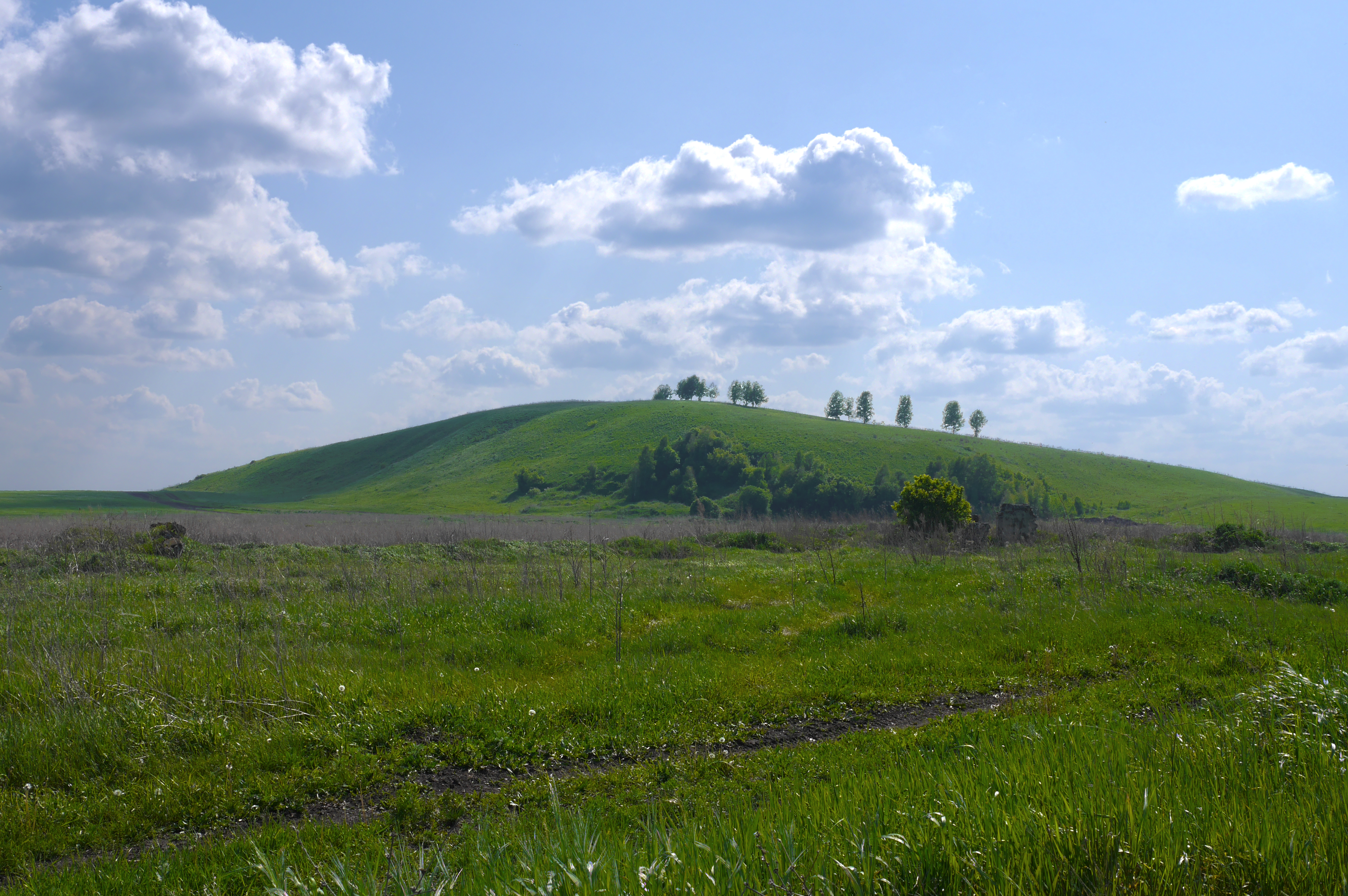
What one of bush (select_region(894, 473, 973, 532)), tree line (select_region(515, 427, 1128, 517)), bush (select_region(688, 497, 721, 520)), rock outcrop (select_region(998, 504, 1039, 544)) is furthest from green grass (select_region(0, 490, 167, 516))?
rock outcrop (select_region(998, 504, 1039, 544))

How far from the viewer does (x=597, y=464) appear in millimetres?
107562

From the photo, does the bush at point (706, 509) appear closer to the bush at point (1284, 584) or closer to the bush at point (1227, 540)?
the bush at point (1227, 540)

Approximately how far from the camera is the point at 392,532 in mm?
37781

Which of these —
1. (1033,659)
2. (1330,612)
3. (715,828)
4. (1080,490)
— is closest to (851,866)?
(715,828)

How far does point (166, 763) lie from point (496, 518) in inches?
2421

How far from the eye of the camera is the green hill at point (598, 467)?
89312 mm

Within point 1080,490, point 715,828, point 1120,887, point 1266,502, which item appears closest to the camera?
point 1120,887

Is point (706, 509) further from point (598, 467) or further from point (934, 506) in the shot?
point (934, 506)

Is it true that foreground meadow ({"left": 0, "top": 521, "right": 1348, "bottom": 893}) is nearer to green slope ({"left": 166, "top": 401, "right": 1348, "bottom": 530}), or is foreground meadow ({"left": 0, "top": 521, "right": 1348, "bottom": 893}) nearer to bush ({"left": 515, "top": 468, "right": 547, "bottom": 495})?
green slope ({"left": 166, "top": 401, "right": 1348, "bottom": 530})

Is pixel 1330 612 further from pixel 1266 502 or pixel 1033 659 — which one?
pixel 1266 502

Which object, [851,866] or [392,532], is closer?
[851,866]

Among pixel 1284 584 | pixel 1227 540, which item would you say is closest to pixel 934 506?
pixel 1227 540

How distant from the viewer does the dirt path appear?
5.48m

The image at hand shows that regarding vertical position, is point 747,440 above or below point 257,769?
above
